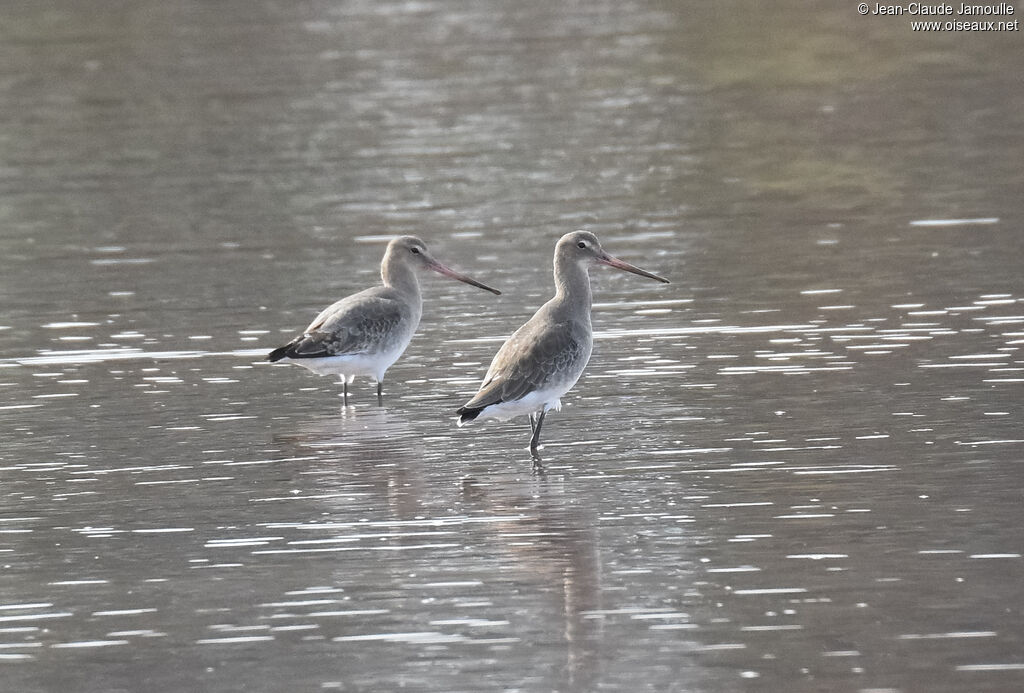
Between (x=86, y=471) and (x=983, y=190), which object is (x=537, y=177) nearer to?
(x=983, y=190)

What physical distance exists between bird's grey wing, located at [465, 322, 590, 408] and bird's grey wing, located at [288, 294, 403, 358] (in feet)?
5.66

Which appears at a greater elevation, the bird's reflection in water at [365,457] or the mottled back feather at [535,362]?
the mottled back feather at [535,362]

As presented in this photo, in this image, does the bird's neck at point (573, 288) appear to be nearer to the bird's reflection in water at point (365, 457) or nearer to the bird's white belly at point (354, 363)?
the bird's reflection in water at point (365, 457)

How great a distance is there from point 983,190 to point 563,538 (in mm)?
11957

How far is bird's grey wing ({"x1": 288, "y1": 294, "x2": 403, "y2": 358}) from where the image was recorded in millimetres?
14133

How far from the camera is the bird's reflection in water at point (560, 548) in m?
8.69

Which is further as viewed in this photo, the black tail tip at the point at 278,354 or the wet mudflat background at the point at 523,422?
the black tail tip at the point at 278,354

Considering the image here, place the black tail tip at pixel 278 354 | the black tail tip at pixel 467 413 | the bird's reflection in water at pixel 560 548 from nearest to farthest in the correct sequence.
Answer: the bird's reflection in water at pixel 560 548 < the black tail tip at pixel 467 413 < the black tail tip at pixel 278 354

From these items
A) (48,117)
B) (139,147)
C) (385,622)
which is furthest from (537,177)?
(385,622)

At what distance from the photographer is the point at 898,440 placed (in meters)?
12.0

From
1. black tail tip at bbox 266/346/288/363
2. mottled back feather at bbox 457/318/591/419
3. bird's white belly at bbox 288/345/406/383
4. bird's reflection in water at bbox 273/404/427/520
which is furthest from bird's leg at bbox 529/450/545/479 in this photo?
black tail tip at bbox 266/346/288/363

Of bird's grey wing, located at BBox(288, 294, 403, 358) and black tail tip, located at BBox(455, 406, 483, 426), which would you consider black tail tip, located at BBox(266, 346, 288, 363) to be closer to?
bird's grey wing, located at BBox(288, 294, 403, 358)

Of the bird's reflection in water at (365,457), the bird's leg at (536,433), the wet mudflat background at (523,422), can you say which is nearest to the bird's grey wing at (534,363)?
the bird's leg at (536,433)

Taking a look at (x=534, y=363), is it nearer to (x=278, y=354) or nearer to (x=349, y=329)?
(x=349, y=329)
